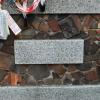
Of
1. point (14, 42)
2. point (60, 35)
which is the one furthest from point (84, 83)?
point (14, 42)

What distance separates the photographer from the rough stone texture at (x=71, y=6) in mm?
4562

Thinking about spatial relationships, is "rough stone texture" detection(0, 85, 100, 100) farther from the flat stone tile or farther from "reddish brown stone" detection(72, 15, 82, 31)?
"reddish brown stone" detection(72, 15, 82, 31)

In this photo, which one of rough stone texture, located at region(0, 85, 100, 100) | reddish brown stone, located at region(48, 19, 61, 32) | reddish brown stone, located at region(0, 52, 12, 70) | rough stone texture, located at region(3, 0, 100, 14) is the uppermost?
rough stone texture, located at region(3, 0, 100, 14)

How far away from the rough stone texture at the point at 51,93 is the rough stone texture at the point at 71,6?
123 centimetres

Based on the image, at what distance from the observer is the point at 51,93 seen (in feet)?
15.5

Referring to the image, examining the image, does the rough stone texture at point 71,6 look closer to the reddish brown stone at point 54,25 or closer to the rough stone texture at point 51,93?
Result: the reddish brown stone at point 54,25

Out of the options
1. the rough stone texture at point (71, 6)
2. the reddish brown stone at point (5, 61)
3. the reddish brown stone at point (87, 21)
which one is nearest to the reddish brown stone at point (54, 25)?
the rough stone texture at point (71, 6)

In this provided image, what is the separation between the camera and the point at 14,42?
4.61 meters

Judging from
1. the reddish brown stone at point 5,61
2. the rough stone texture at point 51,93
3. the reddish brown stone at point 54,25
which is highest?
the reddish brown stone at point 54,25

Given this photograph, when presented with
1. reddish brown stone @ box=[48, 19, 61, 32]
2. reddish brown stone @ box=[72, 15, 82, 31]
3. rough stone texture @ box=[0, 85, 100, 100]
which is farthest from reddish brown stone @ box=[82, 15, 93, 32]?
rough stone texture @ box=[0, 85, 100, 100]

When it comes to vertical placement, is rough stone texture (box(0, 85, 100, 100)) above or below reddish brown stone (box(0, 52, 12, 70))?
below

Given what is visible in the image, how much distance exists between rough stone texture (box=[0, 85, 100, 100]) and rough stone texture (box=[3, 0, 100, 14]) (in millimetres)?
1229

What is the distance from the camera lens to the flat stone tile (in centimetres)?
462

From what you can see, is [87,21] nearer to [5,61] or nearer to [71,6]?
[71,6]
